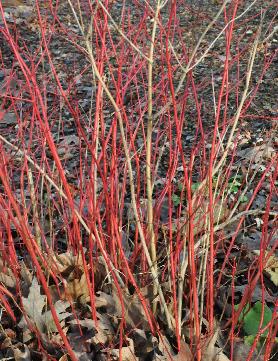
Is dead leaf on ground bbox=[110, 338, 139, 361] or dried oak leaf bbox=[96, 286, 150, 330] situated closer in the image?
dead leaf on ground bbox=[110, 338, 139, 361]

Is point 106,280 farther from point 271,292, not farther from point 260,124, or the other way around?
point 260,124

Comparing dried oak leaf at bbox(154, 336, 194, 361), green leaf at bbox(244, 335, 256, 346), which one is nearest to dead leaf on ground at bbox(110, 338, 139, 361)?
dried oak leaf at bbox(154, 336, 194, 361)

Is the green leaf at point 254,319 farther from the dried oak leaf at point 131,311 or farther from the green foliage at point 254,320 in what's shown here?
the dried oak leaf at point 131,311

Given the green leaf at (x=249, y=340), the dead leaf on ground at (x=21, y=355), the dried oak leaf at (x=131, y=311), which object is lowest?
the dead leaf on ground at (x=21, y=355)

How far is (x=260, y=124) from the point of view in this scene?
10.7ft

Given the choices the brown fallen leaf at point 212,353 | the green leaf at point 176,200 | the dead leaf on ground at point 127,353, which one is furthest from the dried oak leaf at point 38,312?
the green leaf at point 176,200

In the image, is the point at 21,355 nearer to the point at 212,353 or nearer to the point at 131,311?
the point at 131,311

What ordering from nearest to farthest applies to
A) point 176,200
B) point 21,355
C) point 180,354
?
point 180,354, point 21,355, point 176,200

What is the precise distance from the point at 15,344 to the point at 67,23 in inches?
163

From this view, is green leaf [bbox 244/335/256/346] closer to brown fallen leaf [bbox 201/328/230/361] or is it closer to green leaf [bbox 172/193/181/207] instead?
brown fallen leaf [bbox 201/328/230/361]

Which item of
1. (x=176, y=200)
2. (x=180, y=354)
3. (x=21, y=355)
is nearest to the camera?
(x=180, y=354)

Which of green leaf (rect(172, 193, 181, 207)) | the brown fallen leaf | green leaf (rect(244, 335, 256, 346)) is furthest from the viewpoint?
green leaf (rect(172, 193, 181, 207))

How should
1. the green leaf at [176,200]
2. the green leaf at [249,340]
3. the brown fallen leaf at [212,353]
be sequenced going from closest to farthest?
the brown fallen leaf at [212,353] → the green leaf at [249,340] → the green leaf at [176,200]

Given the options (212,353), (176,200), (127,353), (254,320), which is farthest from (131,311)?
(176,200)
